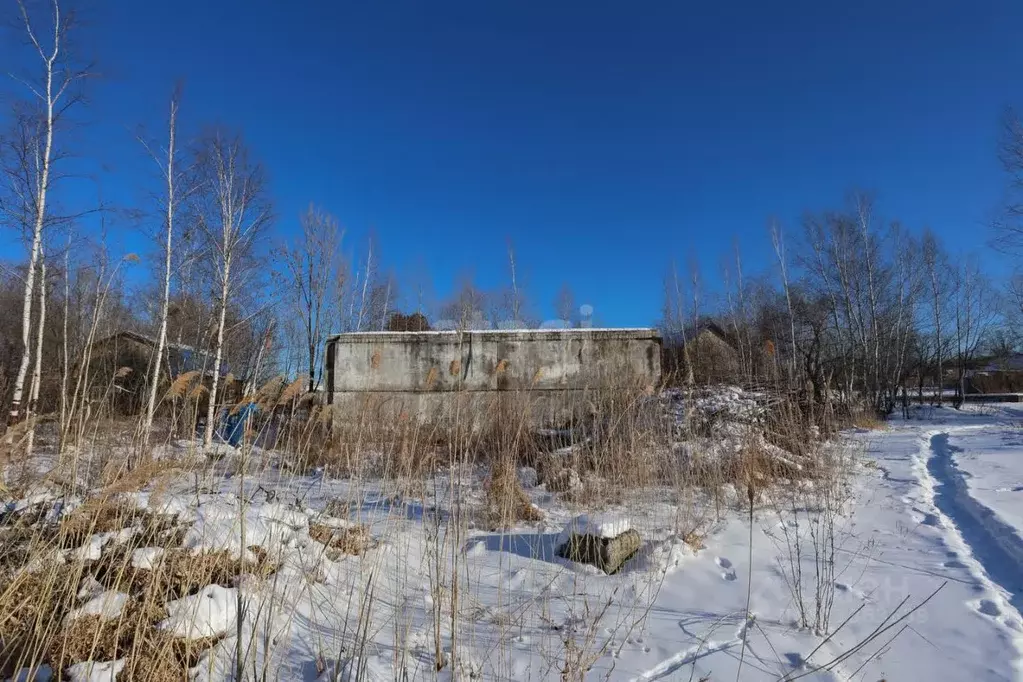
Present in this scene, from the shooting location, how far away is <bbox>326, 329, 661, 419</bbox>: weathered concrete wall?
41.1 ft

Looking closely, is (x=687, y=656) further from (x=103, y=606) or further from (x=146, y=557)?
(x=146, y=557)

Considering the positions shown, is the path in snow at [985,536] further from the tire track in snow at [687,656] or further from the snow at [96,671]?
the snow at [96,671]

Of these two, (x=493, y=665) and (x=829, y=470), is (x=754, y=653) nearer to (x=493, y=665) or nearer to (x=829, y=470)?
(x=493, y=665)

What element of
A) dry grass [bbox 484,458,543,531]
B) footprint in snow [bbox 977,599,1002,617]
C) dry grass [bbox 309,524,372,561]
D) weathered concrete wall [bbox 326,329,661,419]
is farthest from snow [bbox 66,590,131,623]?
weathered concrete wall [bbox 326,329,661,419]

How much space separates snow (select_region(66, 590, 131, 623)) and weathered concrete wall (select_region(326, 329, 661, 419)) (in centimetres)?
982

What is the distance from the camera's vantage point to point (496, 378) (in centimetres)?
1248

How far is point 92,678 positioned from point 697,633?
104 inches

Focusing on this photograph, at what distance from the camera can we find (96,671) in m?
2.17

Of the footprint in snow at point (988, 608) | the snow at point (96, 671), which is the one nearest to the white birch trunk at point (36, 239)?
the snow at point (96, 671)

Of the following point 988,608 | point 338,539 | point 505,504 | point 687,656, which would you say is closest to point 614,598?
point 687,656

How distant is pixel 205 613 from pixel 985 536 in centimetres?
535

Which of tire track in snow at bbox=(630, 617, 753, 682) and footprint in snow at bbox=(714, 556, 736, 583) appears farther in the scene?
footprint in snow at bbox=(714, 556, 736, 583)

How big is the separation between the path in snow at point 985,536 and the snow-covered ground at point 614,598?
0.07 feet

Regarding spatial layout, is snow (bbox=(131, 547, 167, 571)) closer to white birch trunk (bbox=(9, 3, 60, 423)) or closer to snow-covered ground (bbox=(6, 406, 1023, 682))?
snow-covered ground (bbox=(6, 406, 1023, 682))
